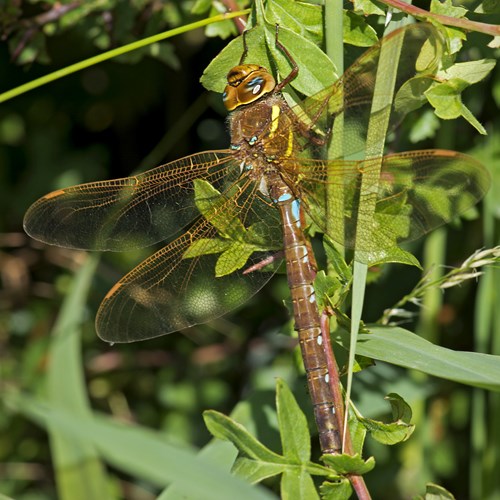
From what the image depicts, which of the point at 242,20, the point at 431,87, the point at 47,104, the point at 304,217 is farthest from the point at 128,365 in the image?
the point at 431,87

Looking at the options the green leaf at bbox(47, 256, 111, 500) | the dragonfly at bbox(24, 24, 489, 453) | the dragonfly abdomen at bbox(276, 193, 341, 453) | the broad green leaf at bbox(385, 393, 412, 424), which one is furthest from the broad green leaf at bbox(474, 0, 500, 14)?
the green leaf at bbox(47, 256, 111, 500)

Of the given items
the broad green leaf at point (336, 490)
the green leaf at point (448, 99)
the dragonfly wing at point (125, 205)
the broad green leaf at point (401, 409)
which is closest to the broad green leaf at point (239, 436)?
the broad green leaf at point (336, 490)

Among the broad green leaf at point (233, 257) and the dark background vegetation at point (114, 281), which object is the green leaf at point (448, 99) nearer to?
the broad green leaf at point (233, 257)

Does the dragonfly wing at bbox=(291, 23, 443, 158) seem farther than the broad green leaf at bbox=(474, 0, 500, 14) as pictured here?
No

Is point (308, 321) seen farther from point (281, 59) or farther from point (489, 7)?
point (489, 7)

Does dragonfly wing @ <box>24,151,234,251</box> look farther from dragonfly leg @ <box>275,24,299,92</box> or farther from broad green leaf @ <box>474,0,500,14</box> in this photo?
broad green leaf @ <box>474,0,500,14</box>

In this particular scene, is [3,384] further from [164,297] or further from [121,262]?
[164,297]

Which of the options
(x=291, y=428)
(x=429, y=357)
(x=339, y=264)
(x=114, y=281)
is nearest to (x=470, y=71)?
(x=339, y=264)
